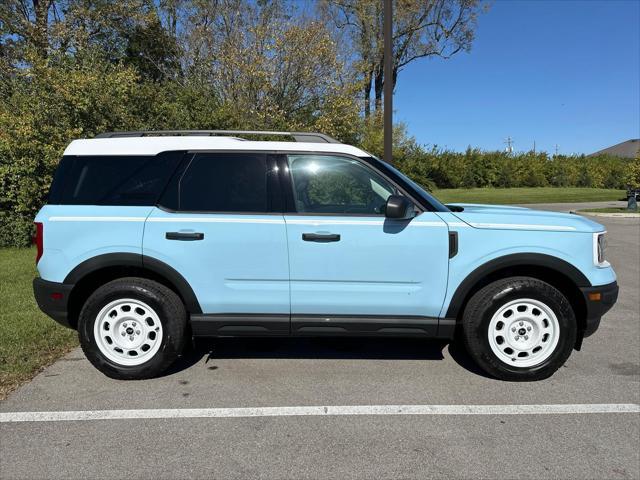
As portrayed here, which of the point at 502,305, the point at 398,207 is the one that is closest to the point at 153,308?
the point at 398,207

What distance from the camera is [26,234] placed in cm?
955

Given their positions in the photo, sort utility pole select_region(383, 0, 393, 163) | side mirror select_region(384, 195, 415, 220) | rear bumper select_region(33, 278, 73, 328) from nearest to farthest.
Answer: side mirror select_region(384, 195, 415, 220)
rear bumper select_region(33, 278, 73, 328)
utility pole select_region(383, 0, 393, 163)

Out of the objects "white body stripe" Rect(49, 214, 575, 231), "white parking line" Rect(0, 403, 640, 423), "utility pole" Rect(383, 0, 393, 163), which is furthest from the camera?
"utility pole" Rect(383, 0, 393, 163)

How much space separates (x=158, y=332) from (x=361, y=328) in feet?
5.31

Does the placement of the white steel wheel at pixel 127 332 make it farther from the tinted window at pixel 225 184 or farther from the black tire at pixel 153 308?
the tinted window at pixel 225 184

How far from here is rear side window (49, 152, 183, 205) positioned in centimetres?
378

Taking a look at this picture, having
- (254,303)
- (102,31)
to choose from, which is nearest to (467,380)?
(254,303)

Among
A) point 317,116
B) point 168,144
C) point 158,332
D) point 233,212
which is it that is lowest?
point 158,332

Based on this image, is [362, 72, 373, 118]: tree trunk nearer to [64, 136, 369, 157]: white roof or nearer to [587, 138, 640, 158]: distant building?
[64, 136, 369, 157]: white roof

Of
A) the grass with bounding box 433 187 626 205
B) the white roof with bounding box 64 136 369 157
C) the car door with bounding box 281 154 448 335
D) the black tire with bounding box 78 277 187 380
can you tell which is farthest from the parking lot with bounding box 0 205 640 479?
the grass with bounding box 433 187 626 205

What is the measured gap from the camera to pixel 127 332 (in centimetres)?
382

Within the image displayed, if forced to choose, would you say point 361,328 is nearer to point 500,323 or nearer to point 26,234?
point 500,323

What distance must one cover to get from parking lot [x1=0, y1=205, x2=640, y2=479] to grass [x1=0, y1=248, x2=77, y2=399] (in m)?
0.15

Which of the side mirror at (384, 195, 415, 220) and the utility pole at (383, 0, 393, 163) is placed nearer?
the side mirror at (384, 195, 415, 220)
